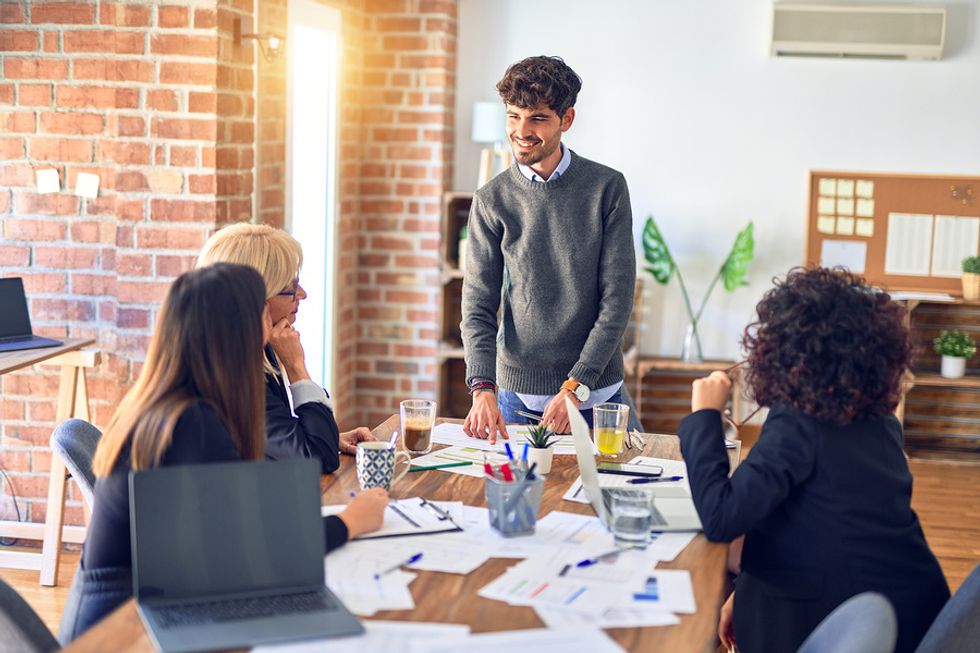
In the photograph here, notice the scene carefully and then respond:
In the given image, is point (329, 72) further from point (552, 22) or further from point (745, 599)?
point (745, 599)

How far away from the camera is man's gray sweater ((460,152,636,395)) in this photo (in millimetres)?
2979

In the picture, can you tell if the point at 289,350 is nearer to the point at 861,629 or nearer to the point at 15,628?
the point at 15,628

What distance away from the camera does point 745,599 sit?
2020 mm

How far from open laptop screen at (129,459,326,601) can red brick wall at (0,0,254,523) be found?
2103 millimetres

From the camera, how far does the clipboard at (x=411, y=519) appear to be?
1.95 m

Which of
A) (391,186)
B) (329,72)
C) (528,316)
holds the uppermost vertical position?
(329,72)

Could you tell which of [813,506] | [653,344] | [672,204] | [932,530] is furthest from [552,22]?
[813,506]

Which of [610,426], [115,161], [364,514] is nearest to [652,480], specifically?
[610,426]

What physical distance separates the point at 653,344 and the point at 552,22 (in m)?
1.63

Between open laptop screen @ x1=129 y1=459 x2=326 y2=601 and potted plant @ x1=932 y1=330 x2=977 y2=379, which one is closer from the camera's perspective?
open laptop screen @ x1=129 y1=459 x2=326 y2=601

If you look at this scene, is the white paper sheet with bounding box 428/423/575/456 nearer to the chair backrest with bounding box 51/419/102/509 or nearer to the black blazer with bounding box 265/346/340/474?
the black blazer with bounding box 265/346/340/474

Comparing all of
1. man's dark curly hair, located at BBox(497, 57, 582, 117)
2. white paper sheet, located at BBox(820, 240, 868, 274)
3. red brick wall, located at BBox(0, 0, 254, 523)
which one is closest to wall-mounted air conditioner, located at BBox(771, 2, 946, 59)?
white paper sheet, located at BBox(820, 240, 868, 274)

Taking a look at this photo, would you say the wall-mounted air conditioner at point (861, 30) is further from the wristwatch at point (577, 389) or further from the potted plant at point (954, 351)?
the wristwatch at point (577, 389)

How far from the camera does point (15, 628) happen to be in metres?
1.60
